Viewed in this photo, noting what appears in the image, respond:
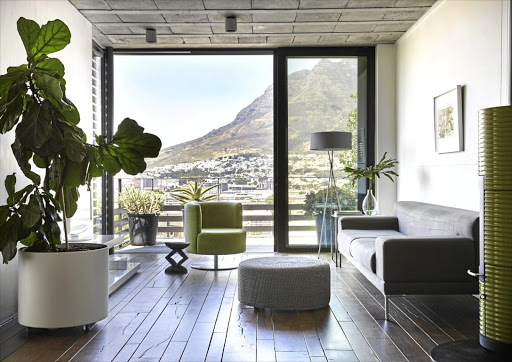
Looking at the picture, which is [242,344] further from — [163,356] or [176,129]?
[176,129]

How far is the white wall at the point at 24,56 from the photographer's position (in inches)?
148

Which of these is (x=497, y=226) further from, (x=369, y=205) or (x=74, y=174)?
(x=369, y=205)

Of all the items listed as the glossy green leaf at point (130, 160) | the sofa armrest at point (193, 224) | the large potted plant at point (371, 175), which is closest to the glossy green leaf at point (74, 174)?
the glossy green leaf at point (130, 160)

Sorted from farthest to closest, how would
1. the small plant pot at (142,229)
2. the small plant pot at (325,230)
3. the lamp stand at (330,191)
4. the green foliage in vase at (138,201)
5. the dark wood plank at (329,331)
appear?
the green foliage in vase at (138,201), the small plant pot at (142,229), the small plant pot at (325,230), the lamp stand at (330,191), the dark wood plank at (329,331)

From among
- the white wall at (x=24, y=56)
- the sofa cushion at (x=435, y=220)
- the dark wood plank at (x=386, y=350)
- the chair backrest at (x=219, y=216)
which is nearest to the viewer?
the dark wood plank at (x=386, y=350)

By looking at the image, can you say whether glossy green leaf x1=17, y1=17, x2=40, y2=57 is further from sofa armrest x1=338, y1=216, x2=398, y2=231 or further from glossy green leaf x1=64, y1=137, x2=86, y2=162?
sofa armrest x1=338, y1=216, x2=398, y2=231

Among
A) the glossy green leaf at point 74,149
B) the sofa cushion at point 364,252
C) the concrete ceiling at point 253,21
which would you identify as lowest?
the sofa cushion at point 364,252

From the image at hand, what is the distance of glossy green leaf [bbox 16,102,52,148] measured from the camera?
10.3ft

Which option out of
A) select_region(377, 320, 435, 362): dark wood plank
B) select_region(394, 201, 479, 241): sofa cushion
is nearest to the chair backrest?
select_region(394, 201, 479, 241): sofa cushion

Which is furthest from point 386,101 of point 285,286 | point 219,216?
point 285,286

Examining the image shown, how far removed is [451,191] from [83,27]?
4.22 meters

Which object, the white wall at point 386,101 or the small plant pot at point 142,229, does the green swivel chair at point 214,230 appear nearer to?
the small plant pot at point 142,229

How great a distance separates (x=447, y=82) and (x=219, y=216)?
295 centimetres

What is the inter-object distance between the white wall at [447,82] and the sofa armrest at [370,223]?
0.43 metres
